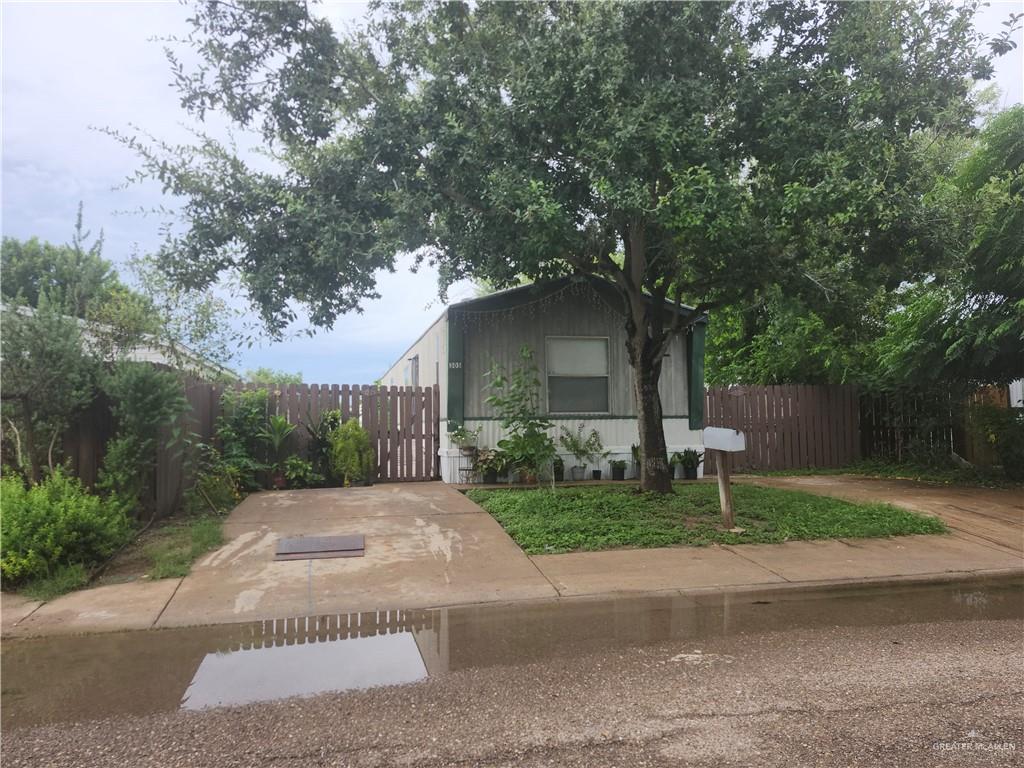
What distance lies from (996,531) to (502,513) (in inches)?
234

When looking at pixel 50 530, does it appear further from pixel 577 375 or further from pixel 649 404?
pixel 577 375

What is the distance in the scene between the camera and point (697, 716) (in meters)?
3.32

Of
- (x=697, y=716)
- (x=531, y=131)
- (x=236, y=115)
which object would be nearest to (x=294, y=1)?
(x=236, y=115)

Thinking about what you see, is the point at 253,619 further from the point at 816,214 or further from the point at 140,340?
the point at 816,214

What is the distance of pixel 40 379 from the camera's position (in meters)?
6.12

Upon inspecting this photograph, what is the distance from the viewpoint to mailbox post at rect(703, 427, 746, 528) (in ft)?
23.6

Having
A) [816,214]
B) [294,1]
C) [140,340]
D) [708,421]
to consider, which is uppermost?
[294,1]

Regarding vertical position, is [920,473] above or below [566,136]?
below

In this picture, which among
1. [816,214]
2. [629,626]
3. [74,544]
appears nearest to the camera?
[629,626]

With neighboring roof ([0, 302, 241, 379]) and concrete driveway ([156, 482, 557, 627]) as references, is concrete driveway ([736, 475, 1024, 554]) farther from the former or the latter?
neighboring roof ([0, 302, 241, 379])

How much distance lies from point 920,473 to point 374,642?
12350 millimetres

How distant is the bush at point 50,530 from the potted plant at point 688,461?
8.71 m

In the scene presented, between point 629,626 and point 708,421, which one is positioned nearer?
point 629,626

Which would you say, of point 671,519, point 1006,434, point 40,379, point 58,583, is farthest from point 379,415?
point 1006,434
